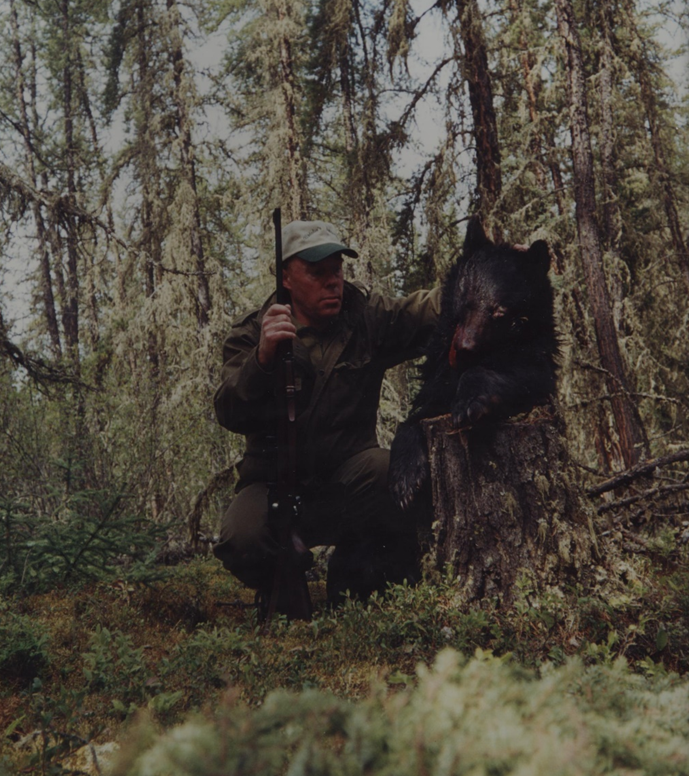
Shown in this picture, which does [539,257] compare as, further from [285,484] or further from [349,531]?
[349,531]

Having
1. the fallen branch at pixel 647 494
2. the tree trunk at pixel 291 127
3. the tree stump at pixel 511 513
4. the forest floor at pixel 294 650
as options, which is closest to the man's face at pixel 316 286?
the tree stump at pixel 511 513

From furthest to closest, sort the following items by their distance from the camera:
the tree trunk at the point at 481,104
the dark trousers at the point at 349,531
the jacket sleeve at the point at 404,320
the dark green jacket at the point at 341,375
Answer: the tree trunk at the point at 481,104 → the jacket sleeve at the point at 404,320 → the dark green jacket at the point at 341,375 → the dark trousers at the point at 349,531

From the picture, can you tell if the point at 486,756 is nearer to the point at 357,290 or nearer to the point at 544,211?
the point at 357,290

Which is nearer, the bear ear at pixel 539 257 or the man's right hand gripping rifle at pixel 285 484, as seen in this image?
the man's right hand gripping rifle at pixel 285 484

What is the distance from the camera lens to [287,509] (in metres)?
4.13

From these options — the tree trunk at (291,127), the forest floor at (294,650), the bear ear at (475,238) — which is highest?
the tree trunk at (291,127)

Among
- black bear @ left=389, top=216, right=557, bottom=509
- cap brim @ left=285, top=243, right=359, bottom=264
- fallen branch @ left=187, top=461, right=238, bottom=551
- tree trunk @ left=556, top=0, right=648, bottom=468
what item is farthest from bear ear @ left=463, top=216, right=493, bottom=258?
tree trunk @ left=556, top=0, right=648, bottom=468

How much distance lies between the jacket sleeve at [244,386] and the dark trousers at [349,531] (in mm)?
506

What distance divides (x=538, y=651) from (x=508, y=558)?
69 cm

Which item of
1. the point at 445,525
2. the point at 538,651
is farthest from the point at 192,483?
the point at 538,651

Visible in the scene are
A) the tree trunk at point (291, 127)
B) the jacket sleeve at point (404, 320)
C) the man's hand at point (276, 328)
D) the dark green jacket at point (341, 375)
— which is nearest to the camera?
the man's hand at point (276, 328)

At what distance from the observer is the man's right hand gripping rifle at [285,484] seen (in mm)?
4023

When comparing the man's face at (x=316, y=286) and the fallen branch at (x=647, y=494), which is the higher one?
the man's face at (x=316, y=286)

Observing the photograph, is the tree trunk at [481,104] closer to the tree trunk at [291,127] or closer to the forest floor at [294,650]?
the tree trunk at [291,127]
